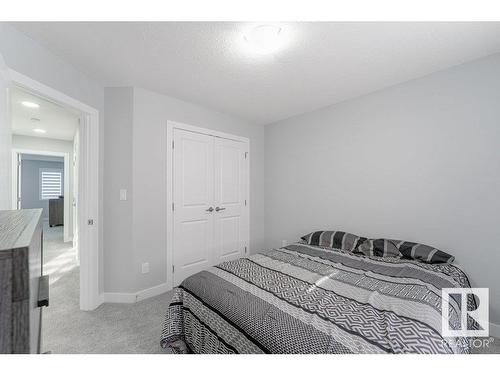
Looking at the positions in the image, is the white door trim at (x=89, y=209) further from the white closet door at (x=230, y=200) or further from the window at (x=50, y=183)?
the window at (x=50, y=183)

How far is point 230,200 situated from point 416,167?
2.34m

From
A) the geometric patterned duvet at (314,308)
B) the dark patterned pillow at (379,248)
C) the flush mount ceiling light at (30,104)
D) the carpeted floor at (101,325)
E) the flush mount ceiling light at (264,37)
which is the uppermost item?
the flush mount ceiling light at (30,104)

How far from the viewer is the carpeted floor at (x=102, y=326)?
167 centimetres

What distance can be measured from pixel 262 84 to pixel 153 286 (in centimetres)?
258

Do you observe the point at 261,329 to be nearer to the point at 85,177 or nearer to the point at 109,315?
the point at 109,315

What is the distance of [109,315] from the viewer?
2.11m

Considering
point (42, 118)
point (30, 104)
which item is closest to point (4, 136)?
point (30, 104)

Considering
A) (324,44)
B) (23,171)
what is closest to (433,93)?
(324,44)

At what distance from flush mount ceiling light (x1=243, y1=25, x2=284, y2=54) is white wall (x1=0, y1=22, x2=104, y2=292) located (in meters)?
1.58

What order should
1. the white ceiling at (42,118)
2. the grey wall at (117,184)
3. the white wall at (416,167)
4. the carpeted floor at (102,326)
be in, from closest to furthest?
the carpeted floor at (102,326), the white wall at (416,167), the grey wall at (117,184), the white ceiling at (42,118)

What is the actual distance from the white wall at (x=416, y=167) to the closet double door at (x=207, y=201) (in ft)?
2.88

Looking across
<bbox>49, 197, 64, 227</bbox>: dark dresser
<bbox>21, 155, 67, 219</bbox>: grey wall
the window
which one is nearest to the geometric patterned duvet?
<bbox>49, 197, 64, 227</bbox>: dark dresser

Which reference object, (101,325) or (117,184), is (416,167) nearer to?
(117,184)

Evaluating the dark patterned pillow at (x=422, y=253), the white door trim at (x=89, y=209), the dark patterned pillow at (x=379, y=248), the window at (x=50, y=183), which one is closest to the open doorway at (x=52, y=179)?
the window at (x=50, y=183)
